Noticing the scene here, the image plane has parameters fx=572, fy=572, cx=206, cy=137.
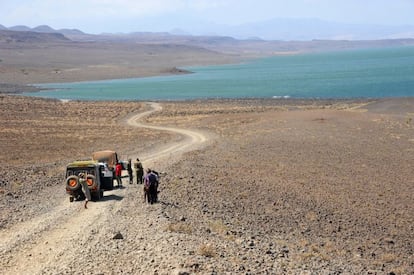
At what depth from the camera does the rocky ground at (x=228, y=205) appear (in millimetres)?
13898

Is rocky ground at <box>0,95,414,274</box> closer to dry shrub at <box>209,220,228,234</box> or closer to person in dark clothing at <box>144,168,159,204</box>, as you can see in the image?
dry shrub at <box>209,220,228,234</box>

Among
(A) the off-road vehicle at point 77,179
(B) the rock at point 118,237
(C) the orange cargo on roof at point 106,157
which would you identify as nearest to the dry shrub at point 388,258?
(B) the rock at point 118,237

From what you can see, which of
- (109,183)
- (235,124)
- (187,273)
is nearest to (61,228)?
(187,273)

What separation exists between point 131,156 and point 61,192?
1259cm

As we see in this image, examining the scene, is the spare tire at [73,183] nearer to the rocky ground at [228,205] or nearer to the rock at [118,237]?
the rocky ground at [228,205]

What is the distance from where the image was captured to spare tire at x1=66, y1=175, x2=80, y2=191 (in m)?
20.5

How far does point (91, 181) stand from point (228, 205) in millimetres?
5255

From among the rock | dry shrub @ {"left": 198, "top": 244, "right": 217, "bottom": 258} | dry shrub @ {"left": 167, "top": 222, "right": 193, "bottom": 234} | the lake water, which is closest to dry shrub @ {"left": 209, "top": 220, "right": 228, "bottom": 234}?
dry shrub @ {"left": 167, "top": 222, "right": 193, "bottom": 234}

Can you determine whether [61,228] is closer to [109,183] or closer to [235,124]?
[109,183]

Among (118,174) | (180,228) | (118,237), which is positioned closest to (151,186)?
(180,228)

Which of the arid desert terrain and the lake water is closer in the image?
the arid desert terrain

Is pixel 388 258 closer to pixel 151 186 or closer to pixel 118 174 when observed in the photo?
pixel 151 186

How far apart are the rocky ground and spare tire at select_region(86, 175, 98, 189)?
786mm

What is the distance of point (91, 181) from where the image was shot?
20.7 meters
